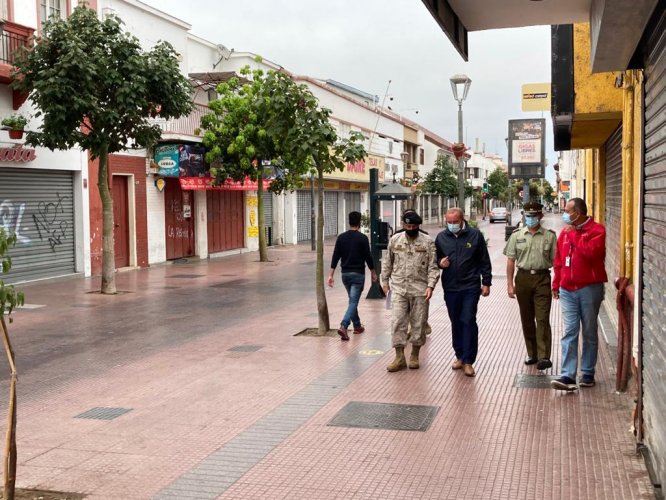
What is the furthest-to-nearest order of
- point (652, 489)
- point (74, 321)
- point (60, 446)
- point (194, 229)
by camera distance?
point (194, 229) < point (74, 321) < point (60, 446) < point (652, 489)

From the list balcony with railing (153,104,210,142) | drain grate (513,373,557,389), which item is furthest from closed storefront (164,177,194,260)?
drain grate (513,373,557,389)

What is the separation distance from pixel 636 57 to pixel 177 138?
62.3 feet

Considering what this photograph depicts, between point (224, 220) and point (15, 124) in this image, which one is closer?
point (15, 124)

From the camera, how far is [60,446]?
605 cm

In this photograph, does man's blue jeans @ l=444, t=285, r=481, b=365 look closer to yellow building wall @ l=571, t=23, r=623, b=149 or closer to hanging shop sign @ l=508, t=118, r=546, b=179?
yellow building wall @ l=571, t=23, r=623, b=149

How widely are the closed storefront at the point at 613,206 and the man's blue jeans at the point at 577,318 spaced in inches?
110

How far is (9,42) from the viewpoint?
1655cm

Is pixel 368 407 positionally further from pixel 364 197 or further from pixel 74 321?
pixel 364 197

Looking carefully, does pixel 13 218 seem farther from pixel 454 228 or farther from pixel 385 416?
pixel 385 416

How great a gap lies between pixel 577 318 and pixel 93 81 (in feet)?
36.2

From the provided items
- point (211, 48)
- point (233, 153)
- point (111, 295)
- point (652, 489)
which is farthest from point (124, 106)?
point (211, 48)

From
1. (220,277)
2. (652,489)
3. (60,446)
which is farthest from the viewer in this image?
(220,277)

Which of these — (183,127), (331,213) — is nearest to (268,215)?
(331,213)

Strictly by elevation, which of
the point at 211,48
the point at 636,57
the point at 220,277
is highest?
the point at 211,48
